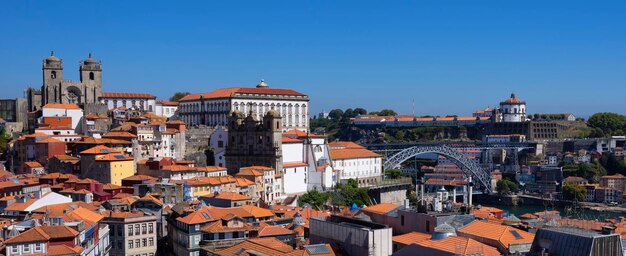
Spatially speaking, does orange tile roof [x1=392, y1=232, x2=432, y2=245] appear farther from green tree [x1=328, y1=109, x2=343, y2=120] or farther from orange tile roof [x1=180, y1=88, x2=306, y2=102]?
green tree [x1=328, y1=109, x2=343, y2=120]

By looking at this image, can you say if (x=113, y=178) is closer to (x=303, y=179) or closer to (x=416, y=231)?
(x=303, y=179)

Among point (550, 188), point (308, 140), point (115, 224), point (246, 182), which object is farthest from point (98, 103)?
point (550, 188)

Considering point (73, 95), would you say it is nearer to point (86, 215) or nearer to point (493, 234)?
point (86, 215)

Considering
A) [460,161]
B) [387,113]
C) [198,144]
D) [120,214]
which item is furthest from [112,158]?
[387,113]

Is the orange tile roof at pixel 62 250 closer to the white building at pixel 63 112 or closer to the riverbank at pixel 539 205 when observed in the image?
the white building at pixel 63 112

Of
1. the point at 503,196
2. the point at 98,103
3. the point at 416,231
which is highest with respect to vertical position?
the point at 98,103

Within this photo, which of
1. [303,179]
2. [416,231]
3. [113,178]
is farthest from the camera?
[303,179]
